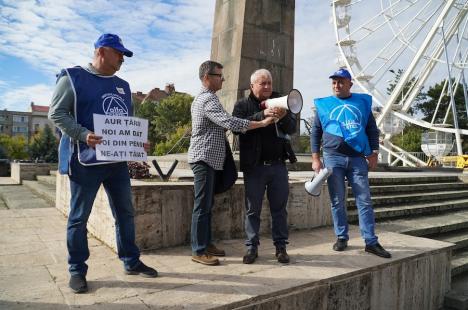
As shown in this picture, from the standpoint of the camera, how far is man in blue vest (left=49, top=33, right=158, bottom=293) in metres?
2.58

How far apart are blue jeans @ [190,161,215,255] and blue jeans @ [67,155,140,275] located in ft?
1.79

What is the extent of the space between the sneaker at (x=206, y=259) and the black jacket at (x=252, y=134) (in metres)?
0.84

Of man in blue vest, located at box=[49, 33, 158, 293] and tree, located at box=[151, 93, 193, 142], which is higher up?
tree, located at box=[151, 93, 193, 142]

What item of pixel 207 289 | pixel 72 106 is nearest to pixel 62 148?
pixel 72 106

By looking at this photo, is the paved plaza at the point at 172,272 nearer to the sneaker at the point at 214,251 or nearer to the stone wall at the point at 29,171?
the sneaker at the point at 214,251

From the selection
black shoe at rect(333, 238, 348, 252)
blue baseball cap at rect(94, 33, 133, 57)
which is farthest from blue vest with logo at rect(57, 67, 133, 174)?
black shoe at rect(333, 238, 348, 252)

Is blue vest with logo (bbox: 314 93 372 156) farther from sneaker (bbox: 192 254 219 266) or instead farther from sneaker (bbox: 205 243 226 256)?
sneaker (bbox: 192 254 219 266)

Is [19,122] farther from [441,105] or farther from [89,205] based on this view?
[89,205]

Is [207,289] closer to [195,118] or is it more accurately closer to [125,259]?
[125,259]

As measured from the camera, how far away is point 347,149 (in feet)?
12.4

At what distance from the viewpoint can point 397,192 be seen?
22.2 feet

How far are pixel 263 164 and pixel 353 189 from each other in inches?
42.1

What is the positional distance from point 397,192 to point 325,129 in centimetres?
357

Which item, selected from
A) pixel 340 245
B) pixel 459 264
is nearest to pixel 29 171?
pixel 340 245
